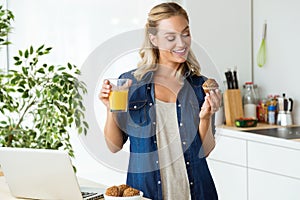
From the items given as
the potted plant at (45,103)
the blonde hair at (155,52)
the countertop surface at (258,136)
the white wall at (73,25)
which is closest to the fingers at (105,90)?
the blonde hair at (155,52)

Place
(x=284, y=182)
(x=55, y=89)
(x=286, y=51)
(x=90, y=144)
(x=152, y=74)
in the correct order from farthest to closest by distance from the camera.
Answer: (x=286, y=51) → (x=284, y=182) → (x=55, y=89) → (x=152, y=74) → (x=90, y=144)

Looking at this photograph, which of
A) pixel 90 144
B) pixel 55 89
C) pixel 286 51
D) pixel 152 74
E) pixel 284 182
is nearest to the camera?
pixel 90 144

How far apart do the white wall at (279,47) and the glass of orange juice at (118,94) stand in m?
2.13

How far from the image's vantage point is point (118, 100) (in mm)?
2021

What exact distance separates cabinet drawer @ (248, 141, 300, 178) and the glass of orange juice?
1559 mm

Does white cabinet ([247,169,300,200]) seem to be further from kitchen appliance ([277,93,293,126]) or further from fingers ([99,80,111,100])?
fingers ([99,80,111,100])

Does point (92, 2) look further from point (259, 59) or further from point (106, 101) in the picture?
point (106, 101)

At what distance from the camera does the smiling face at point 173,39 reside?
1.92 meters

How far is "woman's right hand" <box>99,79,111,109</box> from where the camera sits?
79.7 inches

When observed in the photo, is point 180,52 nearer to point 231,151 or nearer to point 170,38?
point 170,38

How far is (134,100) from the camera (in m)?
2.17

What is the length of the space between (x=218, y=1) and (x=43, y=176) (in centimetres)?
227

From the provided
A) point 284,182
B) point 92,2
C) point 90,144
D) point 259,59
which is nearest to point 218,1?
point 259,59

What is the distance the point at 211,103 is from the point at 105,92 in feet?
1.25
